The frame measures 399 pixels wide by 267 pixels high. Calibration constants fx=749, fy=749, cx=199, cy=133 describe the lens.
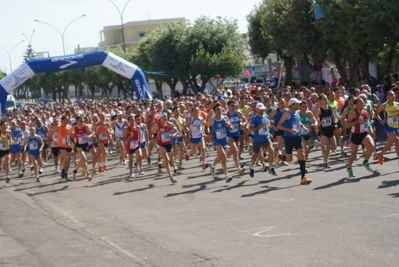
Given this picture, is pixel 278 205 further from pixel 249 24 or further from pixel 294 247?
pixel 249 24

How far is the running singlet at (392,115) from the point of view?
50.0 ft

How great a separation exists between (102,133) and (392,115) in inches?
340

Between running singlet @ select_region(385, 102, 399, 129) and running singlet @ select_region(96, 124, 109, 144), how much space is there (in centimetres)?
844

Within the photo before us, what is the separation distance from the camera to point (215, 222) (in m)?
11.2

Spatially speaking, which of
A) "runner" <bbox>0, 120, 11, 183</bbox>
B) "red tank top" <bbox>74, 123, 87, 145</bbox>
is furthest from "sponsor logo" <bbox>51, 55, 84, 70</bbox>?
"red tank top" <bbox>74, 123, 87, 145</bbox>

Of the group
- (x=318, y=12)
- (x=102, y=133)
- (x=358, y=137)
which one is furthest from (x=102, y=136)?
(x=318, y=12)

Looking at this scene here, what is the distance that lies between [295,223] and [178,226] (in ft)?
5.94

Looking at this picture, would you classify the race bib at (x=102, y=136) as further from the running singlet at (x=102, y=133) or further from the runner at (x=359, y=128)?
the runner at (x=359, y=128)

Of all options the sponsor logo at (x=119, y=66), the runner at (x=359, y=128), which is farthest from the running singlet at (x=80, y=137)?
the sponsor logo at (x=119, y=66)

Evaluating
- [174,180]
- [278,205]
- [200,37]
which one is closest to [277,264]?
[278,205]

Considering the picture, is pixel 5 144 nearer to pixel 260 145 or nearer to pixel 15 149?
pixel 15 149

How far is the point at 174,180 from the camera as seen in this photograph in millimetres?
16906

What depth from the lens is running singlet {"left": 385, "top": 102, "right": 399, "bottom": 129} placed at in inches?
599

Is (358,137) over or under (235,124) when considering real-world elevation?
under
